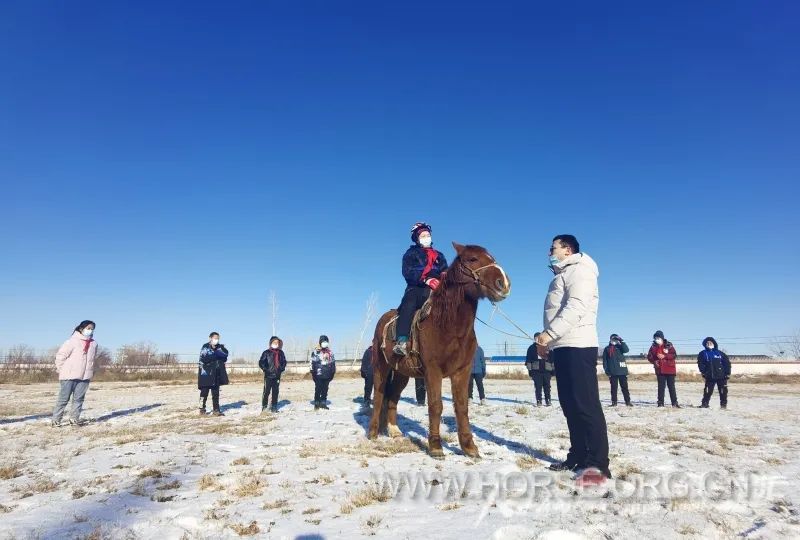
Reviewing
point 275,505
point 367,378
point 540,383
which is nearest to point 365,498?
point 275,505

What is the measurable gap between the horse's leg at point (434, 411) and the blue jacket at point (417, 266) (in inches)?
62.1

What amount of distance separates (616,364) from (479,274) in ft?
35.4

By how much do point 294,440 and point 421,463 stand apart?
3.07 metres

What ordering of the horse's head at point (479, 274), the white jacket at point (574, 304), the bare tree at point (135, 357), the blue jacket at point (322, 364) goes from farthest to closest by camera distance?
the bare tree at point (135, 357) → the blue jacket at point (322, 364) → the horse's head at point (479, 274) → the white jacket at point (574, 304)

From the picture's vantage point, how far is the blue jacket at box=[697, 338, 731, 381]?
1304 cm

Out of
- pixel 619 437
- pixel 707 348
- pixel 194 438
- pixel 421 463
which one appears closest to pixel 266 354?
pixel 194 438

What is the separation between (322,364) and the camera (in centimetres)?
1360

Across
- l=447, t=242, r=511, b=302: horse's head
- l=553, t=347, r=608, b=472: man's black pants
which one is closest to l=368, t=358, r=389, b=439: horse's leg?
l=447, t=242, r=511, b=302: horse's head

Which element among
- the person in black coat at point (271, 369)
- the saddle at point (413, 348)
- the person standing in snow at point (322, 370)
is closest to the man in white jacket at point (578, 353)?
the saddle at point (413, 348)

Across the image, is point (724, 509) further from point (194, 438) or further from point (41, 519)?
point (194, 438)

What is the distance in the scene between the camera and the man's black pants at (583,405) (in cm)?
458

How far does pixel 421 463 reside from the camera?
548cm

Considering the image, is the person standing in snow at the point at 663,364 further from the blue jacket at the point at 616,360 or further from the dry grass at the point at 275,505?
the dry grass at the point at 275,505

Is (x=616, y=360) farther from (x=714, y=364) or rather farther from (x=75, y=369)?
(x=75, y=369)
